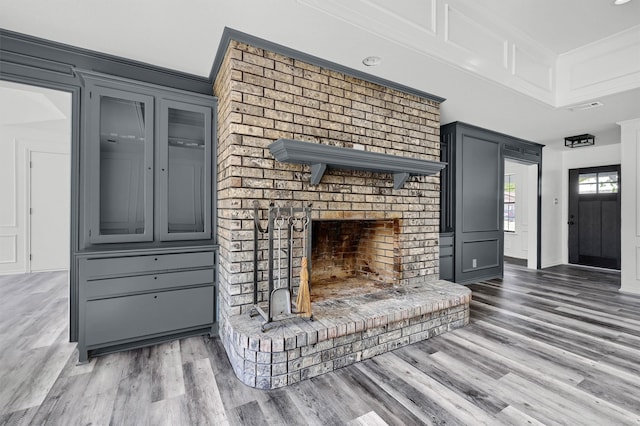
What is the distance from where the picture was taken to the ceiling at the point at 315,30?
2.03m

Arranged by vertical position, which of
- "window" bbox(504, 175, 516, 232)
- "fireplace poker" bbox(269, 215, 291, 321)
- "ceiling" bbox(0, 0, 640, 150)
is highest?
"ceiling" bbox(0, 0, 640, 150)

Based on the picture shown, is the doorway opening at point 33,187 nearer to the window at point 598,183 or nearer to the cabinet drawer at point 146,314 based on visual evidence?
the cabinet drawer at point 146,314

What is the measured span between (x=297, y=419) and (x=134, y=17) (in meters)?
2.82

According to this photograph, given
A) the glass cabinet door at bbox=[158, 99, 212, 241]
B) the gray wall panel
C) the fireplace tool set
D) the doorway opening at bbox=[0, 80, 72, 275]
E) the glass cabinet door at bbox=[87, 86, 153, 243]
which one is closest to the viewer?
the fireplace tool set

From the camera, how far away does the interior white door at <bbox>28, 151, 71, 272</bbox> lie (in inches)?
199

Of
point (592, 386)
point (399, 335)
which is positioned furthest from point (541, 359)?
point (399, 335)

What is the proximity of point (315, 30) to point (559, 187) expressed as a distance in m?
6.45

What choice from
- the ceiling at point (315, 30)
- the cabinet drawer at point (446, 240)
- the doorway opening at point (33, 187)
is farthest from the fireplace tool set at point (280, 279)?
the doorway opening at point (33, 187)

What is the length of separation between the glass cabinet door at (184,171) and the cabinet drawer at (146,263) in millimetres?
222

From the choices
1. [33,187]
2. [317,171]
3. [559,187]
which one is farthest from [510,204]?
[33,187]

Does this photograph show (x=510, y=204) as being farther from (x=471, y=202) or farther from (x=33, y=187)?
(x=33, y=187)

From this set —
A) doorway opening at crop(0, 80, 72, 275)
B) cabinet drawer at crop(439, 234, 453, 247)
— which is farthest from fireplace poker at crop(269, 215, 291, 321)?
doorway opening at crop(0, 80, 72, 275)

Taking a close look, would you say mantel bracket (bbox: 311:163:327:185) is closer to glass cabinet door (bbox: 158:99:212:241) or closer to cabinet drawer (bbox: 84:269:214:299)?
glass cabinet door (bbox: 158:99:212:241)

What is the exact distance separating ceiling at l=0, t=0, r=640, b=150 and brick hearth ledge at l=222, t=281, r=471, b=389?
2137 millimetres
